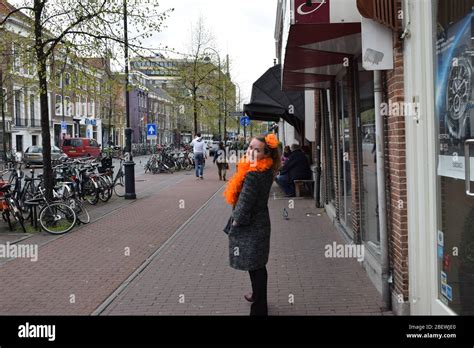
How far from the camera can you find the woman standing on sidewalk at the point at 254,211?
4.51 metres

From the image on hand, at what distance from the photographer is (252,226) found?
460cm

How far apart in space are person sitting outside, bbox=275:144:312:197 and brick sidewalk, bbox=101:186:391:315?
16.9ft

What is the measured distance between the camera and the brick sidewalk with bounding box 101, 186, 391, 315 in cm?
508

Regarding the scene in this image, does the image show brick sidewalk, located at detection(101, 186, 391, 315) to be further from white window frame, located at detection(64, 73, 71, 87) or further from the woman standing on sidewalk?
white window frame, located at detection(64, 73, 71, 87)

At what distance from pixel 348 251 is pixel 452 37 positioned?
4379mm

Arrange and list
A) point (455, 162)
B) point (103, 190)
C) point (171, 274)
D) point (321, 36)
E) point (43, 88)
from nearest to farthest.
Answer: point (455, 162) → point (321, 36) → point (171, 274) → point (43, 88) → point (103, 190)

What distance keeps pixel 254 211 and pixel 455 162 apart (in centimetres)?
171

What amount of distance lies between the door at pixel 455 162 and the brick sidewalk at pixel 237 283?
1235 mm

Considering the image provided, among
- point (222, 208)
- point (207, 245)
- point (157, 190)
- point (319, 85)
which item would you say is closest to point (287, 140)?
point (157, 190)

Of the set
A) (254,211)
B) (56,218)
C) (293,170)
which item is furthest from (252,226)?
(293,170)

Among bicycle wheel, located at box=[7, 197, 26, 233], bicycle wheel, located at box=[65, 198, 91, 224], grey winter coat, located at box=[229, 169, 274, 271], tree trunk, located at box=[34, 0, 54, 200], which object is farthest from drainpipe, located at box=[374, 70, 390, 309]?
tree trunk, located at box=[34, 0, 54, 200]

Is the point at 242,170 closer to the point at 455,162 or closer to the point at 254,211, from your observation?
the point at 254,211

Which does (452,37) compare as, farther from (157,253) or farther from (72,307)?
(157,253)

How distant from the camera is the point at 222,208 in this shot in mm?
12742
